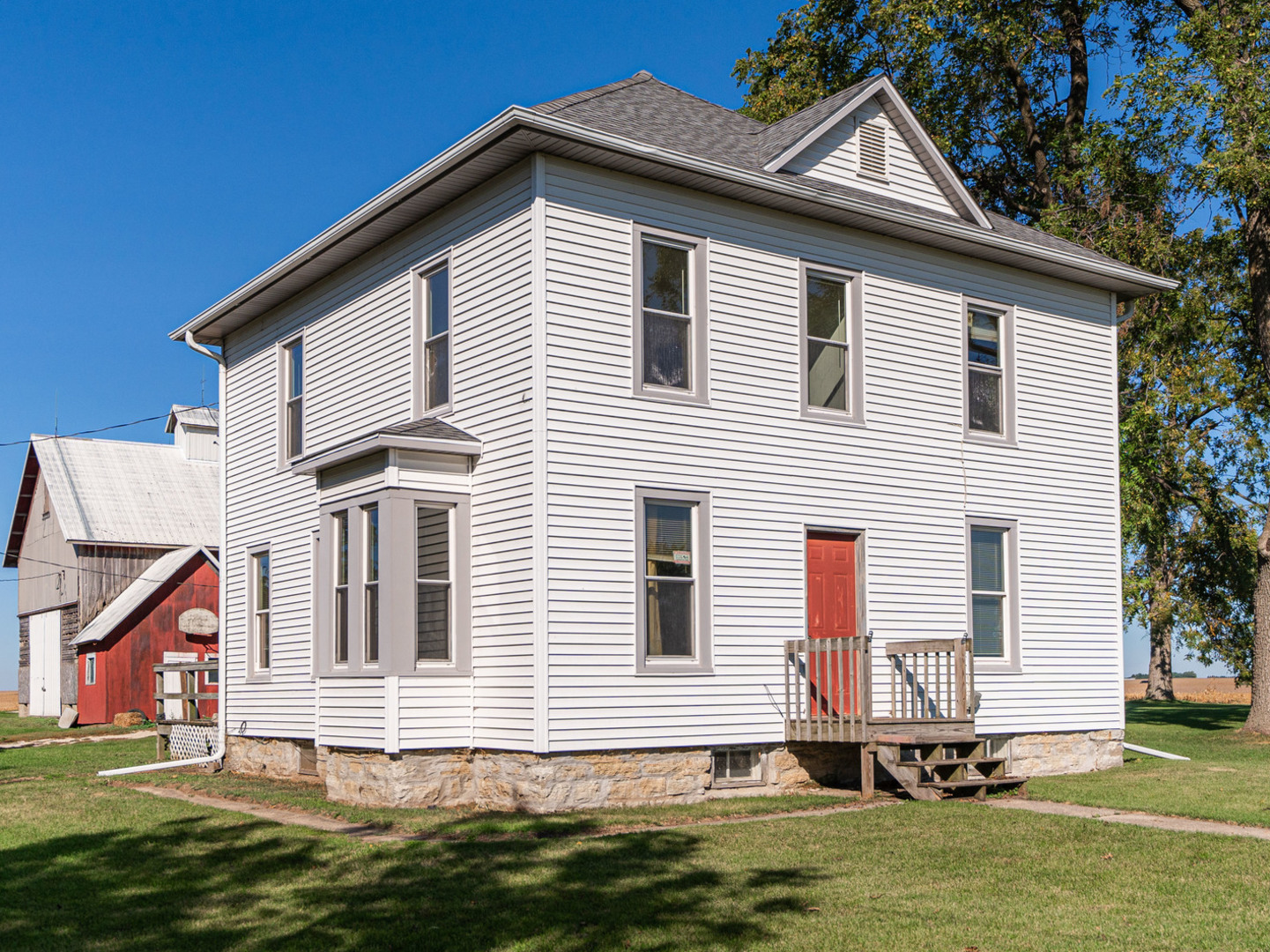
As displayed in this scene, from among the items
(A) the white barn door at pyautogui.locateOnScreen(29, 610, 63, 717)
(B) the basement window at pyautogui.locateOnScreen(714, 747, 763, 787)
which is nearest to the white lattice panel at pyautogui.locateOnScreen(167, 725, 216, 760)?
(B) the basement window at pyautogui.locateOnScreen(714, 747, 763, 787)

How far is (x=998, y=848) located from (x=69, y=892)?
6.46 m

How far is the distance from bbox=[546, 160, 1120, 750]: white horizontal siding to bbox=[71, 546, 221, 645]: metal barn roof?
19648mm

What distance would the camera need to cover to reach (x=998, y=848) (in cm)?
923

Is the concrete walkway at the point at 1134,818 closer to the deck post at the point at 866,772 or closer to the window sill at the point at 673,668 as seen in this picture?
the deck post at the point at 866,772

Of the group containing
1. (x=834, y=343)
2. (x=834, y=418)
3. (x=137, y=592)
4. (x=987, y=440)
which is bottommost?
(x=137, y=592)

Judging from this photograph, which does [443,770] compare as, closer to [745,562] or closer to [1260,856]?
[745,562]

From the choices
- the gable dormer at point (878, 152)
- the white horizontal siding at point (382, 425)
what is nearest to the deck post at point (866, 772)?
the white horizontal siding at point (382, 425)

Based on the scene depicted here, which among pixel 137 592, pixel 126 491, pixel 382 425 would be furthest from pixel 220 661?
pixel 126 491

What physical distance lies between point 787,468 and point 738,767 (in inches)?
125

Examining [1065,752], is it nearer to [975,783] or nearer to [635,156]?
[975,783]

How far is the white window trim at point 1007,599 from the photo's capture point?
1486cm

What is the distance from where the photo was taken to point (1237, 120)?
19031mm

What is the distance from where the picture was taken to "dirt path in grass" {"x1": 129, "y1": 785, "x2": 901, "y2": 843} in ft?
33.0

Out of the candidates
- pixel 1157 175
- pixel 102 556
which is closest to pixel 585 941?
pixel 1157 175
